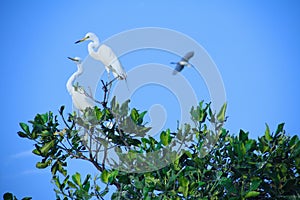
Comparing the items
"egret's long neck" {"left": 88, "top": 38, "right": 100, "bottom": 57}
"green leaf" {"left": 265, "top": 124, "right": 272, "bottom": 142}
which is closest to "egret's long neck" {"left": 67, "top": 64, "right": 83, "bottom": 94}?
"egret's long neck" {"left": 88, "top": 38, "right": 100, "bottom": 57}

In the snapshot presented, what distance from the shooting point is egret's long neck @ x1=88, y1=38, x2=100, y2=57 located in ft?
13.4

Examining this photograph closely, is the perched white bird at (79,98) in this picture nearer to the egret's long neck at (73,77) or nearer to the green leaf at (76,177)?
the egret's long neck at (73,77)

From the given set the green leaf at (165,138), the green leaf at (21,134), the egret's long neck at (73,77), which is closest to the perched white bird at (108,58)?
the egret's long neck at (73,77)

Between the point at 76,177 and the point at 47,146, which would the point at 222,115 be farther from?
the point at 47,146

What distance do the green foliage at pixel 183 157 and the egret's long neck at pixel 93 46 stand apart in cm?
83

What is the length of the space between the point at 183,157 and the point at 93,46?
4.88 ft

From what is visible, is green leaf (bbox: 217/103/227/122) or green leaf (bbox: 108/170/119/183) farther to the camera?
green leaf (bbox: 217/103/227/122)

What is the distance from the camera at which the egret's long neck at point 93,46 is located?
13.4 ft

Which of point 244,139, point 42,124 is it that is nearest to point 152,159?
point 244,139

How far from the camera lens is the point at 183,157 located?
3.16m

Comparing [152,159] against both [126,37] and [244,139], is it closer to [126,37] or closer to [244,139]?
[244,139]

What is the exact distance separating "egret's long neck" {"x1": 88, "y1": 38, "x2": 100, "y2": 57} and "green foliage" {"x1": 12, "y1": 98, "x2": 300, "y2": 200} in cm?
83

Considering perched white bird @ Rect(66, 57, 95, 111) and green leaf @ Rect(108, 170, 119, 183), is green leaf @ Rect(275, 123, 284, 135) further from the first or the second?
perched white bird @ Rect(66, 57, 95, 111)

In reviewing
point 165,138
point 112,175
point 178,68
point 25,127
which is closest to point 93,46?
point 178,68
